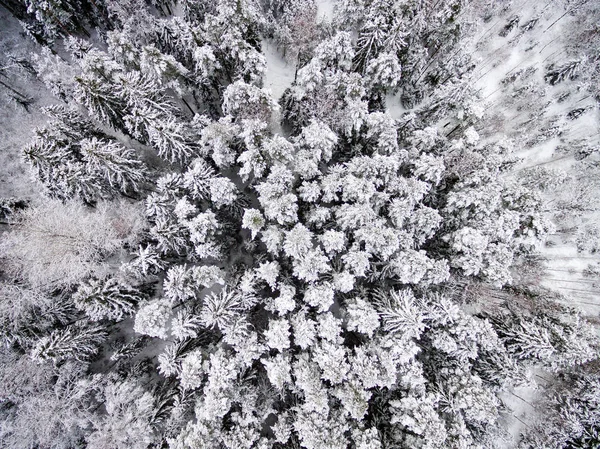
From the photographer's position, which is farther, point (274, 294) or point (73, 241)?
point (274, 294)

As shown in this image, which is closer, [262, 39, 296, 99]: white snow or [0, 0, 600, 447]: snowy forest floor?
[0, 0, 600, 447]: snowy forest floor

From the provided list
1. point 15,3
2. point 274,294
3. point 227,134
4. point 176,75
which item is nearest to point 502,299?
point 274,294

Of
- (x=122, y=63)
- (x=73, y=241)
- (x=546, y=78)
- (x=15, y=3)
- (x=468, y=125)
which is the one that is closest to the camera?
(x=73, y=241)

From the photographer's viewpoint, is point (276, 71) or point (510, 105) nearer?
point (510, 105)

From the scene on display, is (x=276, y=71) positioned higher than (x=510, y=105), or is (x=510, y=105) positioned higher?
(x=276, y=71)

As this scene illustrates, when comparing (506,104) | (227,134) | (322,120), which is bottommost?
(227,134)

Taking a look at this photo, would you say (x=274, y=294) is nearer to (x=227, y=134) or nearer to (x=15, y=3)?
(x=227, y=134)

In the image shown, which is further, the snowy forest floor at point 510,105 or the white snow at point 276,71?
the white snow at point 276,71

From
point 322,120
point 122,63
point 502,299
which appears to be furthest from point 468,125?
point 122,63

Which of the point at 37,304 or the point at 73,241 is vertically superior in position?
the point at 73,241

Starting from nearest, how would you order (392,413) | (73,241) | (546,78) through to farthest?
1. (392,413)
2. (73,241)
3. (546,78)
